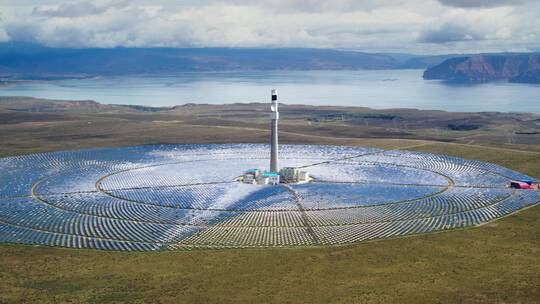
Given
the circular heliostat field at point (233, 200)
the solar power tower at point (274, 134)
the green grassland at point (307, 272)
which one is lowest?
the green grassland at point (307, 272)

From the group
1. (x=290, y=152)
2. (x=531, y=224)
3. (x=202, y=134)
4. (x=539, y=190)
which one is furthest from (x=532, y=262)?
(x=202, y=134)

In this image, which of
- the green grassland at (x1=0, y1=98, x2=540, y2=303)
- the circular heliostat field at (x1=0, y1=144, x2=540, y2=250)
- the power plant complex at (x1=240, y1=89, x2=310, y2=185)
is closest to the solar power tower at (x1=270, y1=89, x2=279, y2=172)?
the power plant complex at (x1=240, y1=89, x2=310, y2=185)

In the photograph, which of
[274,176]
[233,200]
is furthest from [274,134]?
[233,200]

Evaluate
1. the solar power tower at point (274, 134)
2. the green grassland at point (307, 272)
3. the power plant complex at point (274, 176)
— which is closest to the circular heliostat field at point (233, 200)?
the power plant complex at point (274, 176)

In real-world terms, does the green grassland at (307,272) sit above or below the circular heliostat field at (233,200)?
below

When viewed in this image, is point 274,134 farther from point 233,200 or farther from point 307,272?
point 307,272

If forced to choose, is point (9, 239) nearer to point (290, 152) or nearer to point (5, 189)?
point (5, 189)

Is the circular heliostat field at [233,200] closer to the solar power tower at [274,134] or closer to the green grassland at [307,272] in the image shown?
the green grassland at [307,272]

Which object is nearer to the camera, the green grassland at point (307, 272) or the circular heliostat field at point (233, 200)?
the green grassland at point (307, 272)
